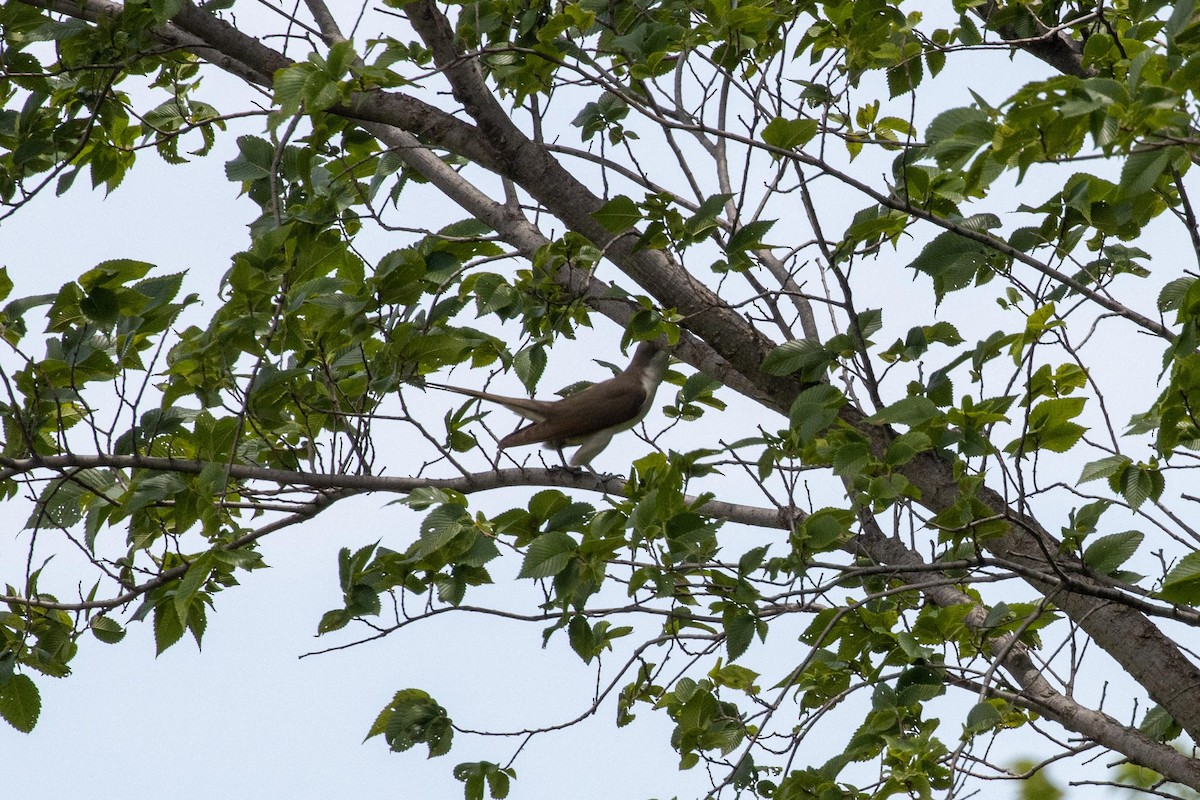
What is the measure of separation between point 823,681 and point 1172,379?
1905 millimetres

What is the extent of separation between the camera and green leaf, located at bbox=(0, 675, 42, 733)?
173 inches

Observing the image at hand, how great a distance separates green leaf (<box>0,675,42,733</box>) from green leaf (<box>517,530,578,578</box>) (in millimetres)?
2044

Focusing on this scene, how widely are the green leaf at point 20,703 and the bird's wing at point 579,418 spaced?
2.88m

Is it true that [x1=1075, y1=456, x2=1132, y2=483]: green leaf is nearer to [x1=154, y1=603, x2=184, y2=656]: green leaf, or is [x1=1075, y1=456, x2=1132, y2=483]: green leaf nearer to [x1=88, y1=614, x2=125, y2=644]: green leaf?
[x1=154, y1=603, x2=184, y2=656]: green leaf

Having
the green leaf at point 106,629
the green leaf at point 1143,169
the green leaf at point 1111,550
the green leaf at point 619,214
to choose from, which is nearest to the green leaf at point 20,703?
the green leaf at point 106,629

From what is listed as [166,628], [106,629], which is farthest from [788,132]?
[106,629]

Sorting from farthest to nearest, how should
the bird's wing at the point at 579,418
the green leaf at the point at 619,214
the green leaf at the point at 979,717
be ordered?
1. the bird's wing at the point at 579,418
2. the green leaf at the point at 619,214
3. the green leaf at the point at 979,717

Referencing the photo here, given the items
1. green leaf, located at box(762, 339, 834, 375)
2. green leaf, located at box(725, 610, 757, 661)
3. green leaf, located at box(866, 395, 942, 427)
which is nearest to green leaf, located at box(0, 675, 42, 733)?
green leaf, located at box(725, 610, 757, 661)

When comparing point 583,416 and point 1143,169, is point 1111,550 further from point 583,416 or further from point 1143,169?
point 583,416

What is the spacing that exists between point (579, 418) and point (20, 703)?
131 inches

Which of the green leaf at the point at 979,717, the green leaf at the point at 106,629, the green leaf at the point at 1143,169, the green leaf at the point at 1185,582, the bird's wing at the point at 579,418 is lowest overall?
the green leaf at the point at 979,717

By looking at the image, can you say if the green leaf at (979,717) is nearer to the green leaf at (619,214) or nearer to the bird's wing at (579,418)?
the green leaf at (619,214)

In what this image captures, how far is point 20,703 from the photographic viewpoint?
4395mm

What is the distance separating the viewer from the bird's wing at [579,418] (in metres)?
6.80
